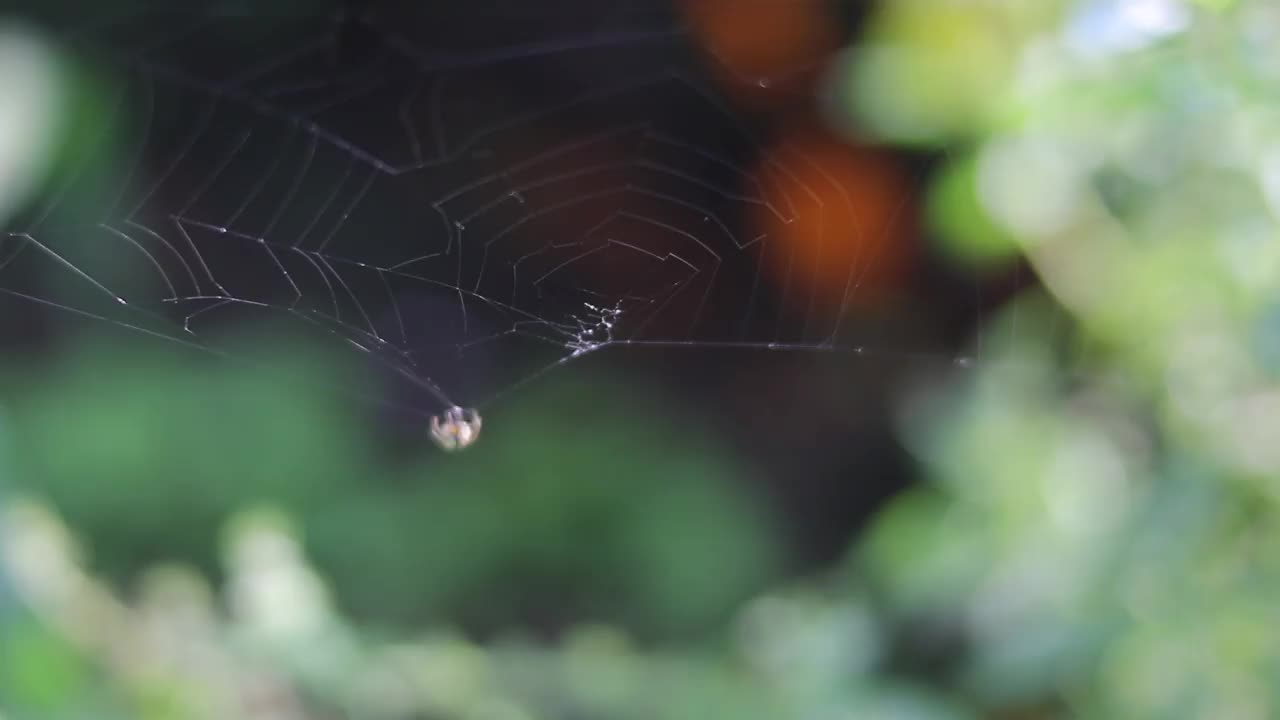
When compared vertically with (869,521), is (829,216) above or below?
above

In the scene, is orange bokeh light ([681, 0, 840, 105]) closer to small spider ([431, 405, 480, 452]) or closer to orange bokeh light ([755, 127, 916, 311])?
orange bokeh light ([755, 127, 916, 311])

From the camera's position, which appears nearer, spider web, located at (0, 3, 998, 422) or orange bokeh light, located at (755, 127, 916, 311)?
spider web, located at (0, 3, 998, 422)

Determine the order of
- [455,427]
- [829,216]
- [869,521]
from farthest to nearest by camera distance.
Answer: [869,521]
[829,216]
[455,427]

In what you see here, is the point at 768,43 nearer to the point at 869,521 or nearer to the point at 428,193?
the point at 428,193

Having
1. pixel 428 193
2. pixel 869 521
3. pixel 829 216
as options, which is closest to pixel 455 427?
pixel 428 193

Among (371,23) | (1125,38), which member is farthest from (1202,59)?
(371,23)

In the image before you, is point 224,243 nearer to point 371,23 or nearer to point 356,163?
point 356,163

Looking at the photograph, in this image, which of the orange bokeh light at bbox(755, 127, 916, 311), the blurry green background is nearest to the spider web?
the orange bokeh light at bbox(755, 127, 916, 311)
